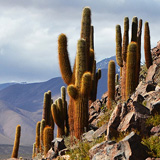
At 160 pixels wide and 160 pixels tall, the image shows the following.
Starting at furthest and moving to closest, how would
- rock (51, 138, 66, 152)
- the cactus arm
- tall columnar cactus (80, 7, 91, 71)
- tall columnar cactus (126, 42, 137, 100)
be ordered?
tall columnar cactus (126, 42, 137, 100) → tall columnar cactus (80, 7, 91, 71) → the cactus arm → rock (51, 138, 66, 152)

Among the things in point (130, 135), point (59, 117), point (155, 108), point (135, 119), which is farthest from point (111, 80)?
point (130, 135)

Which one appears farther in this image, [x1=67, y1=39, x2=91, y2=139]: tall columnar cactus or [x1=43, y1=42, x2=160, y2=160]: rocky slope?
[x1=67, y1=39, x2=91, y2=139]: tall columnar cactus

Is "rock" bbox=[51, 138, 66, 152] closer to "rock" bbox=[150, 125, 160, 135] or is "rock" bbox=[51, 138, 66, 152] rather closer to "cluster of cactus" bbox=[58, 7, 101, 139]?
"cluster of cactus" bbox=[58, 7, 101, 139]

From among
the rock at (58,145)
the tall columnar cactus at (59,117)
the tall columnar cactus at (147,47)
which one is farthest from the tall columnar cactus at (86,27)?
the tall columnar cactus at (147,47)

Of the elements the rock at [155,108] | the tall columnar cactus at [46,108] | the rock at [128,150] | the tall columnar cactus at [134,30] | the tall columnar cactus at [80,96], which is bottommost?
the rock at [128,150]

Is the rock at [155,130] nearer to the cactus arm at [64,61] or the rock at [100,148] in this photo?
the rock at [100,148]

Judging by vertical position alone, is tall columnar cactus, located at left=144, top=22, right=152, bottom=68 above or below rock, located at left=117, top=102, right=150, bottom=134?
above

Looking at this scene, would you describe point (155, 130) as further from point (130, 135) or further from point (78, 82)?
point (78, 82)

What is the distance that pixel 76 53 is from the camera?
16875 millimetres

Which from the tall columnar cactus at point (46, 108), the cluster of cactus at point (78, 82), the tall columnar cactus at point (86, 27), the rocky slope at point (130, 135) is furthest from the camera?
the tall columnar cactus at point (46, 108)

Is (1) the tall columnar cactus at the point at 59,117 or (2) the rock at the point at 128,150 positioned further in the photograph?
(1) the tall columnar cactus at the point at 59,117

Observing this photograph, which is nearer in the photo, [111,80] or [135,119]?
[135,119]

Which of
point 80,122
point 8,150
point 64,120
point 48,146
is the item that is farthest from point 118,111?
point 8,150

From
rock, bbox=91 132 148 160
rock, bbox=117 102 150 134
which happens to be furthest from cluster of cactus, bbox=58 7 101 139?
rock, bbox=91 132 148 160
